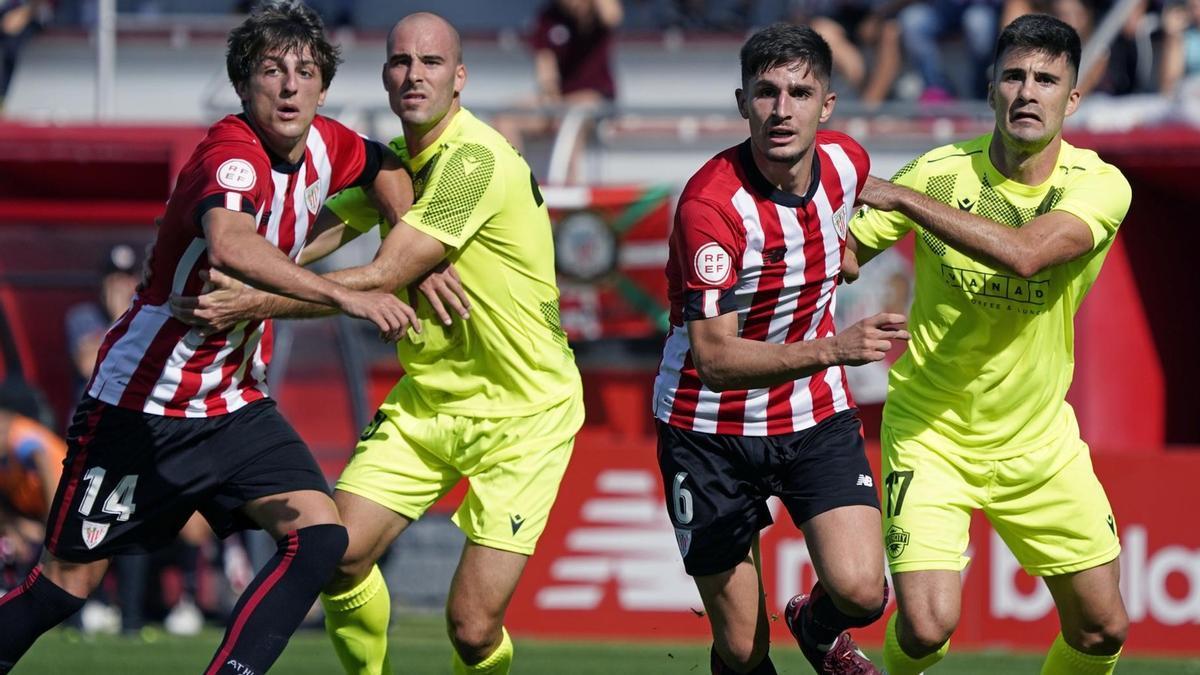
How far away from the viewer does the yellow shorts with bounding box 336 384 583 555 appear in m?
6.61

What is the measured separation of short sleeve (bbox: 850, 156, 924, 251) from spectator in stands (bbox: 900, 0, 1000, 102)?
6.93m

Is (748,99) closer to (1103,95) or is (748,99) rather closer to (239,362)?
(239,362)

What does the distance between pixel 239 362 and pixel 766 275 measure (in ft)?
6.19

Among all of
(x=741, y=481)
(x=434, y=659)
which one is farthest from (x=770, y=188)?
(x=434, y=659)

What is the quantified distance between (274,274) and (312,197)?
2.32 ft

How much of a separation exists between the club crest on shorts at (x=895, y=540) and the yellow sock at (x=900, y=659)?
0.75 ft

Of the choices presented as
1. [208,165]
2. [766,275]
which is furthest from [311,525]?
[766,275]

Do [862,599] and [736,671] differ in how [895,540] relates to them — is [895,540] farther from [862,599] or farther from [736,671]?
[736,671]

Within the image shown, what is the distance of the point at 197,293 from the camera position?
6.17 meters

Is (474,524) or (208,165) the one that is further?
(474,524)

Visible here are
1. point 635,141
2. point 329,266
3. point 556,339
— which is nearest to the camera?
point 556,339

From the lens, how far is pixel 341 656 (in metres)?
6.66

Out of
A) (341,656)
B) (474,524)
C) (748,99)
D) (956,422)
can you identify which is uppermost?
(748,99)

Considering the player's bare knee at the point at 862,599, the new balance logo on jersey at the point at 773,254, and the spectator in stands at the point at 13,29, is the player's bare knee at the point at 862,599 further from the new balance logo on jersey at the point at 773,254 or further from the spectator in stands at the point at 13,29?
the spectator in stands at the point at 13,29
